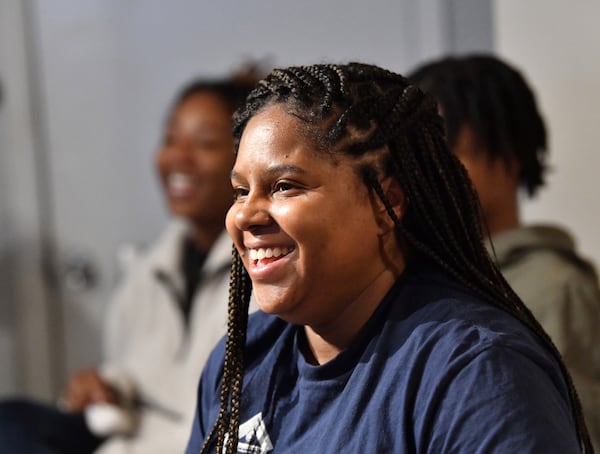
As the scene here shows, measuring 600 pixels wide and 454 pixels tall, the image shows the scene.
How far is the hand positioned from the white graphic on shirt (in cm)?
115

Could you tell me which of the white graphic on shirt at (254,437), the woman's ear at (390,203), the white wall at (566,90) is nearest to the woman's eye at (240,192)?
the woman's ear at (390,203)

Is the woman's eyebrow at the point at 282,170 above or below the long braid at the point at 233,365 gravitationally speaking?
above

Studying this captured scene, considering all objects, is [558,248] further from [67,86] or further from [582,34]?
[67,86]

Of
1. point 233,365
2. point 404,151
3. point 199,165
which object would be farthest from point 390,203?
point 199,165

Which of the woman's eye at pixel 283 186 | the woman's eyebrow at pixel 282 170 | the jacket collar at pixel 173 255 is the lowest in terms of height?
the jacket collar at pixel 173 255

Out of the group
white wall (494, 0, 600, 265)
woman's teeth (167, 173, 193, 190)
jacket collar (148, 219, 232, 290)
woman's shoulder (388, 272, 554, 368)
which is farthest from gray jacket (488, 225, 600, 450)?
woman's teeth (167, 173, 193, 190)

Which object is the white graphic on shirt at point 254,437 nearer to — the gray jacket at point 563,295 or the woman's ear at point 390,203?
the woman's ear at point 390,203

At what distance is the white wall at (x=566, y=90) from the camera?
190 centimetres

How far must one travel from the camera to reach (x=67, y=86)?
8.87 feet

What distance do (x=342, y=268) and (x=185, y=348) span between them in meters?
1.25

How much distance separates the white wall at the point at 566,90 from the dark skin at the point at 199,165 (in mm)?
675

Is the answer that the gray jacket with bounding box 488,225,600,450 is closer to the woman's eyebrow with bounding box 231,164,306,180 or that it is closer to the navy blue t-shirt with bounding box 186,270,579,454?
the navy blue t-shirt with bounding box 186,270,579,454

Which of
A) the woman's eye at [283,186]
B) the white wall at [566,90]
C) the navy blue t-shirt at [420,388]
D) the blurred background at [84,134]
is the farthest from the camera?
the blurred background at [84,134]

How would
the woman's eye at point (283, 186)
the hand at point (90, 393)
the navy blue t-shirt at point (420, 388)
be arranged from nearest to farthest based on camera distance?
the navy blue t-shirt at point (420, 388) < the woman's eye at point (283, 186) < the hand at point (90, 393)
